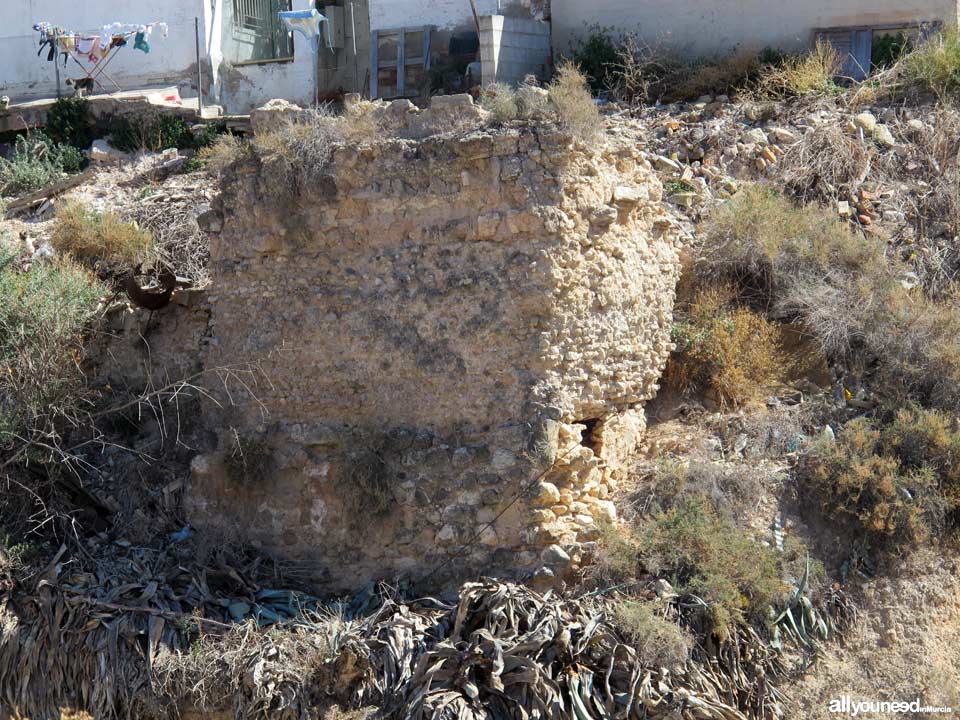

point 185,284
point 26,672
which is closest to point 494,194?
point 185,284

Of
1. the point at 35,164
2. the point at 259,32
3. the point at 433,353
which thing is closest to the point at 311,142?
the point at 433,353

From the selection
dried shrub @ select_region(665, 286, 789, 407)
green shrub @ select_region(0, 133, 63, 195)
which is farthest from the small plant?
green shrub @ select_region(0, 133, 63, 195)

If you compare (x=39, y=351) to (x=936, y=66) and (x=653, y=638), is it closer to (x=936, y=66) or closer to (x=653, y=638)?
(x=653, y=638)

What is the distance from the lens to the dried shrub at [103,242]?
9.95 m

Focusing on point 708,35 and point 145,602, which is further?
point 708,35

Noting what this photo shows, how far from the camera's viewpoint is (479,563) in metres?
7.15

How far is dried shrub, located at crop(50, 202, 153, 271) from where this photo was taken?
995 cm

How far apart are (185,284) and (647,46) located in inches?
219

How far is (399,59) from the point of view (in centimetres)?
1273

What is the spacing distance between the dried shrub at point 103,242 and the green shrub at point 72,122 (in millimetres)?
2948

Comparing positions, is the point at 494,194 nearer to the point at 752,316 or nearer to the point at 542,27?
the point at 752,316

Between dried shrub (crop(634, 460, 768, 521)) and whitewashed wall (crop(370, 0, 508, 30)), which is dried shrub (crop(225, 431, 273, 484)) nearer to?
dried shrub (crop(634, 460, 768, 521))

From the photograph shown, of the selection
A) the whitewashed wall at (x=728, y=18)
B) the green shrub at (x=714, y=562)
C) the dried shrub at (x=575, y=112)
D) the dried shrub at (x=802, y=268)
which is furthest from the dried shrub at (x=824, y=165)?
the green shrub at (x=714, y=562)

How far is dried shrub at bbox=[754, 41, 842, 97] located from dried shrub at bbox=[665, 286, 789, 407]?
135 inches
